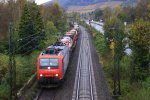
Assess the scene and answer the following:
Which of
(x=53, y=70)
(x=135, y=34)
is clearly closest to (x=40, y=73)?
(x=53, y=70)

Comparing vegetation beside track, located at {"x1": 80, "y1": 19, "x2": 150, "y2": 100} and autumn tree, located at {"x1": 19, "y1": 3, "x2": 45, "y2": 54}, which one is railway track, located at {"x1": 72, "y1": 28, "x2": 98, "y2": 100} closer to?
vegetation beside track, located at {"x1": 80, "y1": 19, "x2": 150, "y2": 100}

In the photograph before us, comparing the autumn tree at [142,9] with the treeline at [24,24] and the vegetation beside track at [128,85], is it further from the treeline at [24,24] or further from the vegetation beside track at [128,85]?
the vegetation beside track at [128,85]

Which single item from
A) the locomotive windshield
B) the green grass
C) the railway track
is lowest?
the railway track

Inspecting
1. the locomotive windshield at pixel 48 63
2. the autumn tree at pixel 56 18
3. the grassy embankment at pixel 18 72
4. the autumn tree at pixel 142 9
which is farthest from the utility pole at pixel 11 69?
the autumn tree at pixel 142 9

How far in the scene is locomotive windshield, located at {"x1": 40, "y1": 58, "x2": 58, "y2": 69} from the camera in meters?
31.7

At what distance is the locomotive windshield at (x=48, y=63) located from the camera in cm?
3172

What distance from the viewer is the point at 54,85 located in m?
32.1

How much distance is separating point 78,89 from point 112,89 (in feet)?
10.3

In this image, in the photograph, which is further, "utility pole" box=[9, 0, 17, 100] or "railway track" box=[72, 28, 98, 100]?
"railway track" box=[72, 28, 98, 100]

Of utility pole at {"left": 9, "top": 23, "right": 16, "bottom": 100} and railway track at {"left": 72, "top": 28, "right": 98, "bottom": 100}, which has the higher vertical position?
utility pole at {"left": 9, "top": 23, "right": 16, "bottom": 100}

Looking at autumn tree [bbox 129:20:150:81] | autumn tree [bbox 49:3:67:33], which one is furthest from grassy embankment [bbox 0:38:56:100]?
autumn tree [bbox 49:3:67:33]

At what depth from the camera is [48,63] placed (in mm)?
31781

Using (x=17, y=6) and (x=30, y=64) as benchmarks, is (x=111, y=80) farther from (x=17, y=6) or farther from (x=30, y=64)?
(x=17, y=6)

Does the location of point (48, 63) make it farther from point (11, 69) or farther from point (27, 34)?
point (27, 34)
